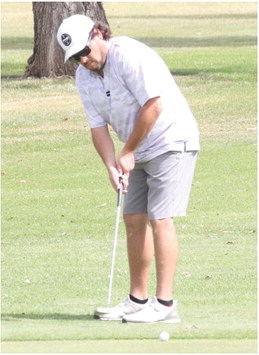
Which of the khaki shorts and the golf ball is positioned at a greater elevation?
the khaki shorts

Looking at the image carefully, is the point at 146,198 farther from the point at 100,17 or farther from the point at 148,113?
the point at 100,17

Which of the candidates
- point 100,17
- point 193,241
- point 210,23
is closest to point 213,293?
Result: point 193,241

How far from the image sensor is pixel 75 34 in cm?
745

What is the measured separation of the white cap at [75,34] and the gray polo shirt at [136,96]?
18cm

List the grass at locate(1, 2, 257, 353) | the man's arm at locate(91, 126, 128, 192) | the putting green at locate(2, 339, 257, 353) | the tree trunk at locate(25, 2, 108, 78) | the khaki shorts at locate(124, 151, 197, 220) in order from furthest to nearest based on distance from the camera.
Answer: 1. the tree trunk at locate(25, 2, 108, 78)
2. the man's arm at locate(91, 126, 128, 192)
3. the khaki shorts at locate(124, 151, 197, 220)
4. the grass at locate(1, 2, 257, 353)
5. the putting green at locate(2, 339, 257, 353)

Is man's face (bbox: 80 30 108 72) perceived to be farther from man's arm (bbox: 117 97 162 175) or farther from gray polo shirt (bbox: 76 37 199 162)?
man's arm (bbox: 117 97 162 175)

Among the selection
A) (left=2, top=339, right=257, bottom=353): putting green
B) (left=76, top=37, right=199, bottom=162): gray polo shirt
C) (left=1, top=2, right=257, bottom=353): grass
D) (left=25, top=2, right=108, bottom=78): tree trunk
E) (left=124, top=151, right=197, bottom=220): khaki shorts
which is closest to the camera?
(left=2, top=339, right=257, bottom=353): putting green

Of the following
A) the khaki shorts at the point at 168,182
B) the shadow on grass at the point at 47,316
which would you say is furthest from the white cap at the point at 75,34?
the shadow on grass at the point at 47,316

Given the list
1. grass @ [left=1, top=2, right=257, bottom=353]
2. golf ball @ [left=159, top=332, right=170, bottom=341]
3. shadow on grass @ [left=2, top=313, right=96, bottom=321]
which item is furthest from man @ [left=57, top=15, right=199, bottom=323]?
golf ball @ [left=159, top=332, right=170, bottom=341]

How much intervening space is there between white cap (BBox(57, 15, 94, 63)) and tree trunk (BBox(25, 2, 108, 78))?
16100 millimetres

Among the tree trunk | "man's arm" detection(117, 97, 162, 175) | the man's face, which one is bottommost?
the tree trunk

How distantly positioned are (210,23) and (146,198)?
34.1 meters

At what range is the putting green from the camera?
635cm

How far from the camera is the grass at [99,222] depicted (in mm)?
7094
